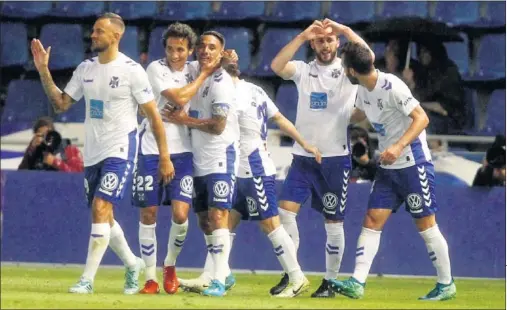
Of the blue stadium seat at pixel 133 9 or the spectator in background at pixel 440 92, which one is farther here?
the blue stadium seat at pixel 133 9

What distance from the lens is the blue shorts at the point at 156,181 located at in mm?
12367

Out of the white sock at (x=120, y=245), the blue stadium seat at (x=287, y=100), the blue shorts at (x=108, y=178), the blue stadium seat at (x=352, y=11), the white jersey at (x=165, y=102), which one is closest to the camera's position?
the blue shorts at (x=108, y=178)

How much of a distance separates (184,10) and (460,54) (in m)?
3.99

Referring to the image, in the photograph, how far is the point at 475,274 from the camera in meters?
16.9

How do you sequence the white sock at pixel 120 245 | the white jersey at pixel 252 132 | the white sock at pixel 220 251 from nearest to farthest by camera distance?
the white sock at pixel 220 251, the white sock at pixel 120 245, the white jersey at pixel 252 132

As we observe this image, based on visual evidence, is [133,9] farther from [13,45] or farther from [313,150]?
[313,150]

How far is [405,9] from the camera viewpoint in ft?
66.7

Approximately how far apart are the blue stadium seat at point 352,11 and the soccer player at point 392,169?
7.71 meters

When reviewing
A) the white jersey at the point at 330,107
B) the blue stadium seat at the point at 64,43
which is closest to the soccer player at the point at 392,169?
the white jersey at the point at 330,107

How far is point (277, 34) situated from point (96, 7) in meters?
2.74

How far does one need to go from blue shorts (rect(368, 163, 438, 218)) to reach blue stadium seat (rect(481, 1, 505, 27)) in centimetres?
825

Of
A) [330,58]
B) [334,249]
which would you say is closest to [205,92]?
[330,58]

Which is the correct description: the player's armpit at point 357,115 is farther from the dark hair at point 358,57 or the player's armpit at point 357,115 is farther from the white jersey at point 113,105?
the white jersey at point 113,105

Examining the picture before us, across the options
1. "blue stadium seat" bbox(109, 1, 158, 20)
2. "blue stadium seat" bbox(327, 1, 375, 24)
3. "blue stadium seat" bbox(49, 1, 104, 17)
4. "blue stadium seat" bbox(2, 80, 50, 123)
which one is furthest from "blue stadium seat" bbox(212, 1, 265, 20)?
"blue stadium seat" bbox(2, 80, 50, 123)
